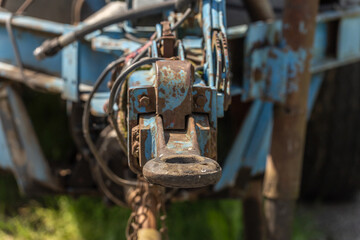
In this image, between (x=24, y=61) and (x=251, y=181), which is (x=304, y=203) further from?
(x=24, y=61)

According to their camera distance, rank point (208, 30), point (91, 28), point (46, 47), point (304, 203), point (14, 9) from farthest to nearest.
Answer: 1. point (304, 203)
2. point (14, 9)
3. point (46, 47)
4. point (91, 28)
5. point (208, 30)

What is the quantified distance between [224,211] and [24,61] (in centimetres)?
141

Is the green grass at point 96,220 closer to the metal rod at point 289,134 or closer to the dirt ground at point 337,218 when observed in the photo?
the dirt ground at point 337,218

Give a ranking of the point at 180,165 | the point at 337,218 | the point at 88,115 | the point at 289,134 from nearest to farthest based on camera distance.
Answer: the point at 180,165 < the point at 88,115 < the point at 289,134 < the point at 337,218

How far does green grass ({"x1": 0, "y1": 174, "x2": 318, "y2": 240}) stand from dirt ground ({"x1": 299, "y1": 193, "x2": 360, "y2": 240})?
0.17m

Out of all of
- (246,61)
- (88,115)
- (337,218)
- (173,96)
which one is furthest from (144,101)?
(337,218)

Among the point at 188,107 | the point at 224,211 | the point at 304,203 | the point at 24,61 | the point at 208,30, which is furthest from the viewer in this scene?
the point at 304,203

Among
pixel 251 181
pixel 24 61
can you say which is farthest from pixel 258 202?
pixel 24 61

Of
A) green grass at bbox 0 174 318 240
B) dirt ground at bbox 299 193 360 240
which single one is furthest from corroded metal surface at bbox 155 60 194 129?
dirt ground at bbox 299 193 360 240

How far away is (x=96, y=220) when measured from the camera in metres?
2.87

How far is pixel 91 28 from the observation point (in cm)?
173

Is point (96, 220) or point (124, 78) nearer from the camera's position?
point (124, 78)

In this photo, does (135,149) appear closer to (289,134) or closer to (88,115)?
(88,115)

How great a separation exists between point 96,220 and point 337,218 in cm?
153
